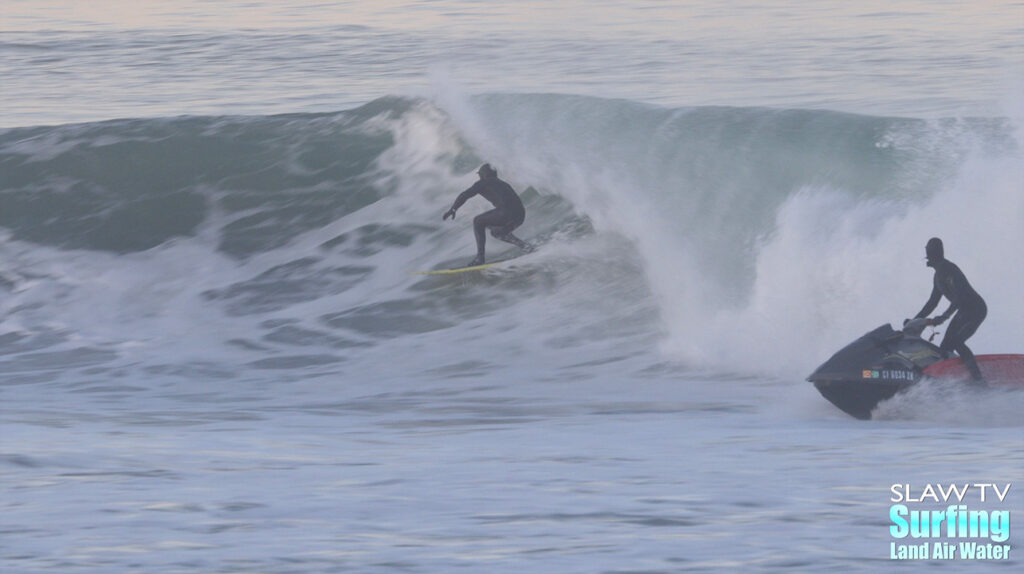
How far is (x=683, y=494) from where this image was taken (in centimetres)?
830

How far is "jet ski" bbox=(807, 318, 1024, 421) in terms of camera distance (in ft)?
35.3

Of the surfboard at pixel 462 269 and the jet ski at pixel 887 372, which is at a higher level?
the surfboard at pixel 462 269

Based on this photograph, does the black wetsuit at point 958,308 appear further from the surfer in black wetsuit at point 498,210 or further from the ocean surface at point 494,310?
the surfer in black wetsuit at point 498,210

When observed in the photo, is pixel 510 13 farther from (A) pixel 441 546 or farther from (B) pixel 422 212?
(A) pixel 441 546

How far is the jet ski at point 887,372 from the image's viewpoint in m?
10.8

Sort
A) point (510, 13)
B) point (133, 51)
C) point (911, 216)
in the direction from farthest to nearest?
point (510, 13)
point (133, 51)
point (911, 216)

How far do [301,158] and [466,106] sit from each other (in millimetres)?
2361

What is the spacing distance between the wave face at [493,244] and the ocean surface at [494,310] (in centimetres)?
5

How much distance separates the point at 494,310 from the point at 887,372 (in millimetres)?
5762

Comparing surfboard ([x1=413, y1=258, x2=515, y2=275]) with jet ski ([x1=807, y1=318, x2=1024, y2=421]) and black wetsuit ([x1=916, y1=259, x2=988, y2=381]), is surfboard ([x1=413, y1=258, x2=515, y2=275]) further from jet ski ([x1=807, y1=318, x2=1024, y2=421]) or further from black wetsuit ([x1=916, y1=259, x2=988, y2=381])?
black wetsuit ([x1=916, y1=259, x2=988, y2=381])

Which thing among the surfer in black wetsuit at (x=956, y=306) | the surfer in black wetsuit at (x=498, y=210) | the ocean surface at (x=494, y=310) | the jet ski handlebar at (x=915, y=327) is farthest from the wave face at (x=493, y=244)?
the surfer in black wetsuit at (x=956, y=306)

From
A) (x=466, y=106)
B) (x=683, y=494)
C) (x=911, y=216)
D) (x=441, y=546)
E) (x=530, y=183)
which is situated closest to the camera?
(x=441, y=546)

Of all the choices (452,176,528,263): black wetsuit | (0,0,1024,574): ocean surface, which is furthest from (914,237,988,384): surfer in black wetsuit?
(452,176,528,263): black wetsuit

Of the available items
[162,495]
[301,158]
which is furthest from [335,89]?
[162,495]
